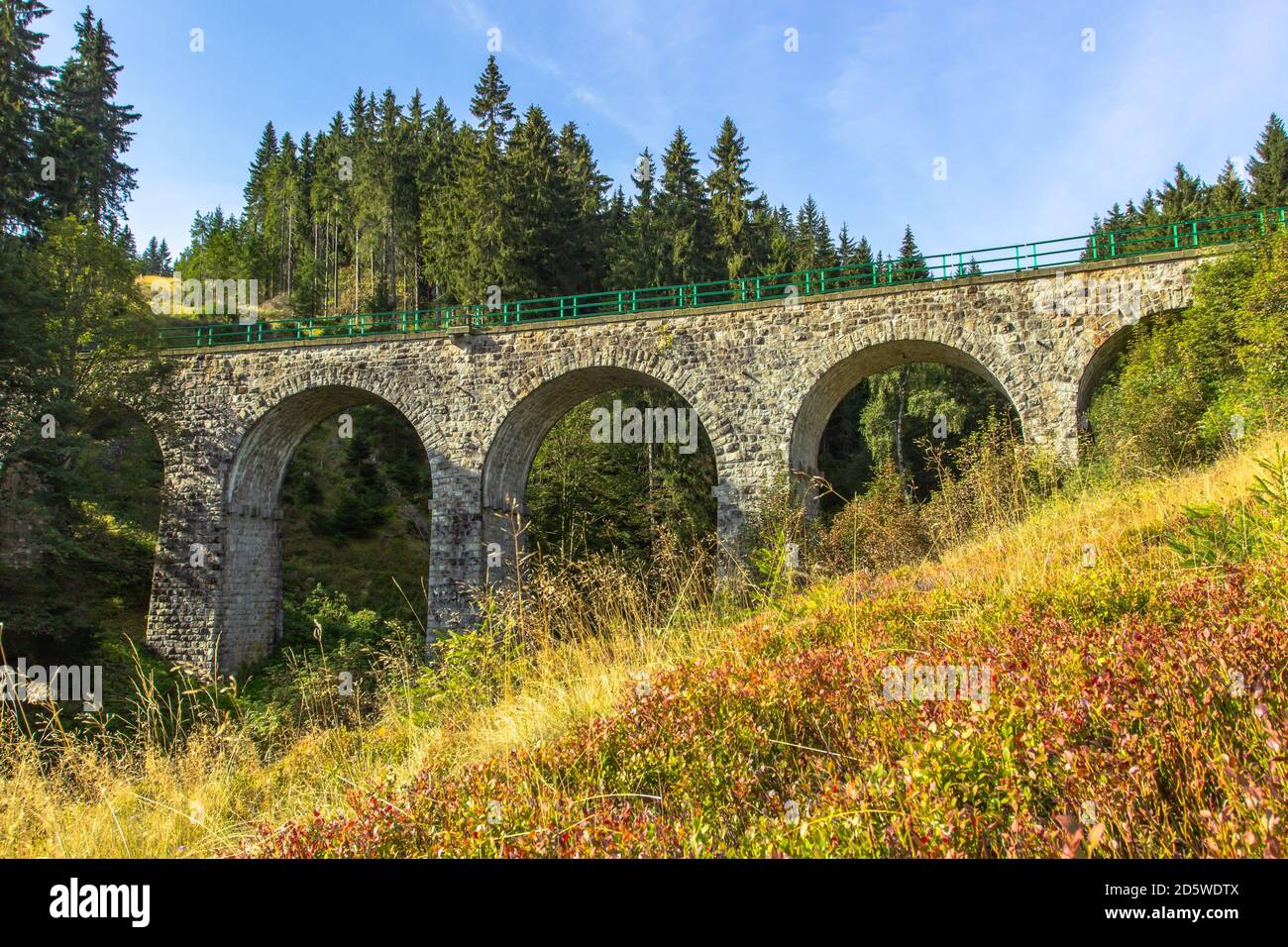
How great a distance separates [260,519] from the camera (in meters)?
23.1

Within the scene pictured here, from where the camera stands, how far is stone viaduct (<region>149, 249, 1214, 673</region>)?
16.1 metres

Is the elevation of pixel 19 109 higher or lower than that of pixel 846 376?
higher

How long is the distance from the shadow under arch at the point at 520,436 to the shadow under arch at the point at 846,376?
232 cm

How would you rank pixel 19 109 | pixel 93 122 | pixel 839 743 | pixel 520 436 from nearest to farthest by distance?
pixel 839 743, pixel 520 436, pixel 19 109, pixel 93 122

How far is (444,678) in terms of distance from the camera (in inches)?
285

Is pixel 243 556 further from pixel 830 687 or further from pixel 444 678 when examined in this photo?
pixel 830 687

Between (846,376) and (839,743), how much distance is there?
16.2 m

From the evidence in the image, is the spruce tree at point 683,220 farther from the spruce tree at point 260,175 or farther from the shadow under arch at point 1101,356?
the spruce tree at point 260,175

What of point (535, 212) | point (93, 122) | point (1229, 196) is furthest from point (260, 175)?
point (1229, 196)

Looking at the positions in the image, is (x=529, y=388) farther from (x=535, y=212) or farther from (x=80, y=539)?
(x=535, y=212)

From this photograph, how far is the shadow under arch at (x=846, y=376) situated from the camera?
17359mm

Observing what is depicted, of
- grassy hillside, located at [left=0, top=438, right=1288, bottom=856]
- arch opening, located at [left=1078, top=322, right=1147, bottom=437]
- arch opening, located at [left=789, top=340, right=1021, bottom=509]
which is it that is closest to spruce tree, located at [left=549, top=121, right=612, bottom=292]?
arch opening, located at [left=789, top=340, right=1021, bottom=509]
